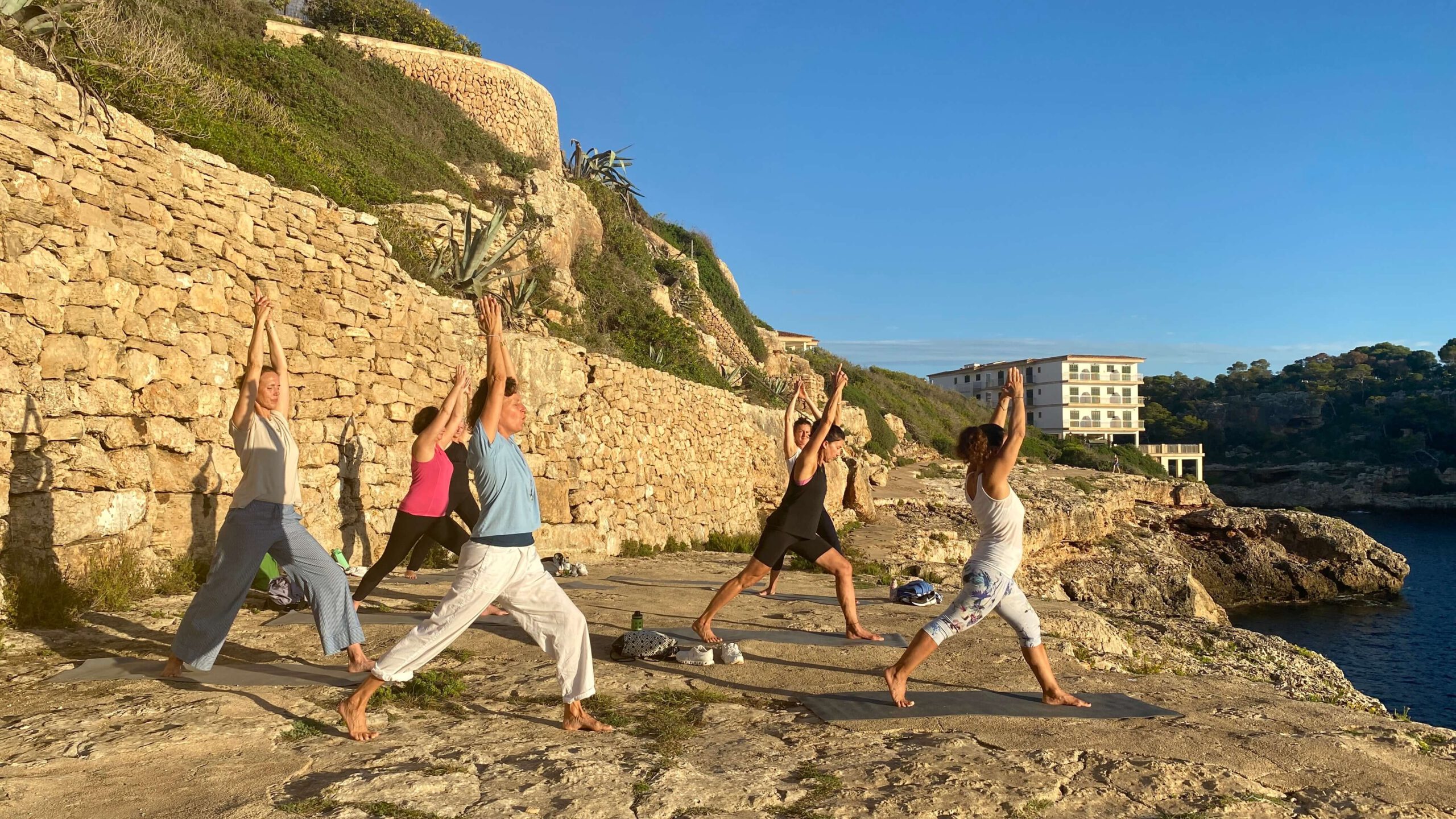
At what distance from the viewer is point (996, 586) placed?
461 centimetres

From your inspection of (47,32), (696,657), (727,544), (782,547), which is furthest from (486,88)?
(696,657)

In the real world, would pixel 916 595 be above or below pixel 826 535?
below

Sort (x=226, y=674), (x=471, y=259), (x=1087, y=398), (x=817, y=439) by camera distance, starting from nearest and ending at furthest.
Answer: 1. (x=226, y=674)
2. (x=817, y=439)
3. (x=471, y=259)
4. (x=1087, y=398)

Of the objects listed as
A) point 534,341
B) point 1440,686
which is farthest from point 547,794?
point 1440,686

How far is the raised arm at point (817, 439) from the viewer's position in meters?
5.79

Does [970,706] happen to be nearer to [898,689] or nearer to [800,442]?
[898,689]

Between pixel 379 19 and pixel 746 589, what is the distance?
86.1 ft

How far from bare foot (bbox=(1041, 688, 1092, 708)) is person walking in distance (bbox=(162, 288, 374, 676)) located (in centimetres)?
372

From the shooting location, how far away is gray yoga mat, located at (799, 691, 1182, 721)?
14.7 ft

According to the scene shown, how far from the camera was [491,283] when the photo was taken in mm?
15812

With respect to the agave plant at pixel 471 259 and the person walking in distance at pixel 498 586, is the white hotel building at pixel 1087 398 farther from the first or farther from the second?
the person walking in distance at pixel 498 586

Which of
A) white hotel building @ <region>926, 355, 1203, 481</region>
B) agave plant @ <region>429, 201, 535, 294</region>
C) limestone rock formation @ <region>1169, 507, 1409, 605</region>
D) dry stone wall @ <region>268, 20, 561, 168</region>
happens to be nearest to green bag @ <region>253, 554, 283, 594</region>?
agave plant @ <region>429, 201, 535, 294</region>

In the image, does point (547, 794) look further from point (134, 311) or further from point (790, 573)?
point (790, 573)

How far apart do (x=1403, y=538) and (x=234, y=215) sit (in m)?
67.3
